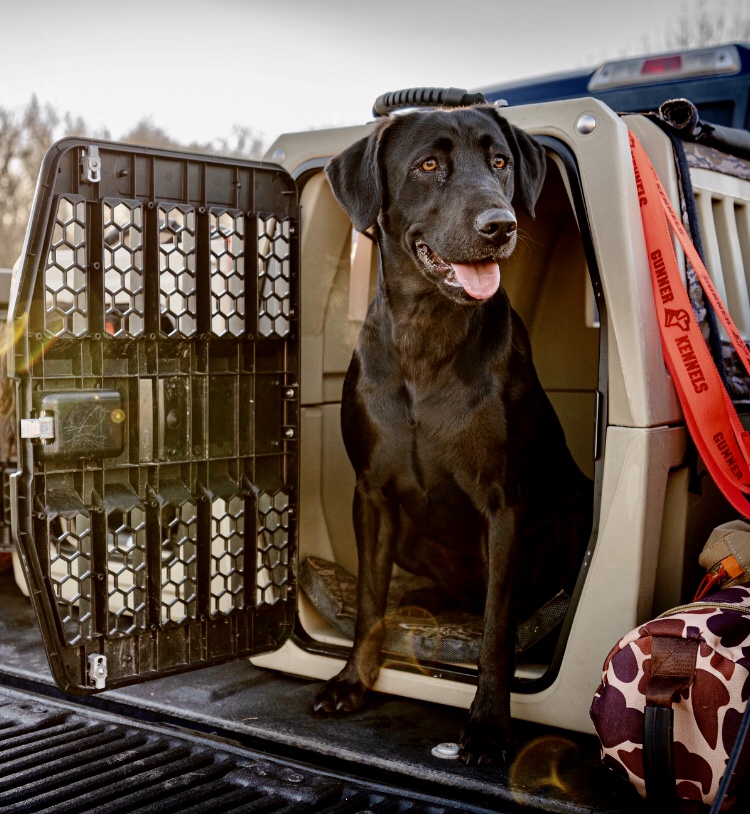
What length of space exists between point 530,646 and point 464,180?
3.99 ft

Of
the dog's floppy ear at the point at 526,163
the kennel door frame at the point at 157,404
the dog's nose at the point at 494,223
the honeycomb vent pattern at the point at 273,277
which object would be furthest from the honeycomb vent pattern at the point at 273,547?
the dog's floppy ear at the point at 526,163

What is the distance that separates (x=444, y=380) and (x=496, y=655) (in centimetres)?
68

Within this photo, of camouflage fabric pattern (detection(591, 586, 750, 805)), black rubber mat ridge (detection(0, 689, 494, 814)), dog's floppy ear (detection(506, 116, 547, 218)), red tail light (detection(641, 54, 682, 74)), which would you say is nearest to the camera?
camouflage fabric pattern (detection(591, 586, 750, 805))

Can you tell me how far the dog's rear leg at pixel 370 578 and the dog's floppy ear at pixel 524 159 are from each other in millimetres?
872

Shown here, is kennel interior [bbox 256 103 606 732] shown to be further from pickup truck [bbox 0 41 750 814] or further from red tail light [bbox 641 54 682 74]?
red tail light [bbox 641 54 682 74]

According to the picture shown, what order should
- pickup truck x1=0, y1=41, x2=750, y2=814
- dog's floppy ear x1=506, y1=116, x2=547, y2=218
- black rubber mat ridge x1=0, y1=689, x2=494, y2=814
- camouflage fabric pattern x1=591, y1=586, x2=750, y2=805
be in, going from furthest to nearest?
dog's floppy ear x1=506, y1=116, x2=547, y2=218, pickup truck x1=0, y1=41, x2=750, y2=814, black rubber mat ridge x1=0, y1=689, x2=494, y2=814, camouflage fabric pattern x1=591, y1=586, x2=750, y2=805

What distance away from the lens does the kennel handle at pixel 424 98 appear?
2.62 metres

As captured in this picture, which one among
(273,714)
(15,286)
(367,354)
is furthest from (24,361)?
(273,714)

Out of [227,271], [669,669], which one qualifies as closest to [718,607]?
[669,669]

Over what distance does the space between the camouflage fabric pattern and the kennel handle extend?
153cm

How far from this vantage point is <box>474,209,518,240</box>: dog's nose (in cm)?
207

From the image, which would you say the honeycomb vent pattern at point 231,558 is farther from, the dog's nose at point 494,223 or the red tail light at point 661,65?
the red tail light at point 661,65

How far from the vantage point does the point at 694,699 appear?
1.73m

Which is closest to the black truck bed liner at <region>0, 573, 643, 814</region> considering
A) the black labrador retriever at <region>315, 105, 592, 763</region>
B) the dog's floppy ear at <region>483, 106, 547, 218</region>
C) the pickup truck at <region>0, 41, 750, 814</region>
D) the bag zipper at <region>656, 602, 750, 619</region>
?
the pickup truck at <region>0, 41, 750, 814</region>
